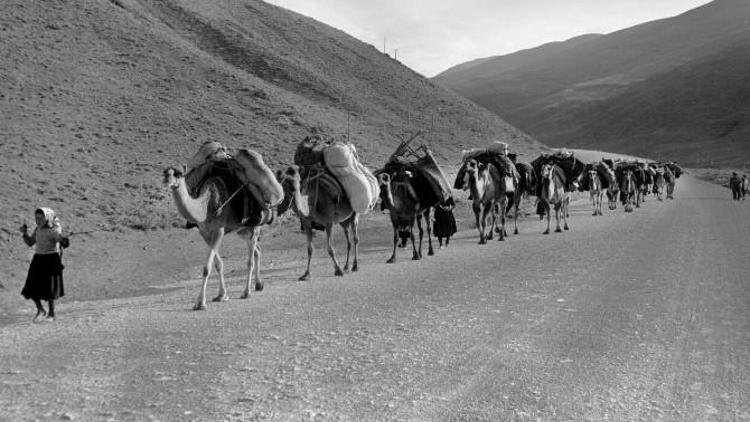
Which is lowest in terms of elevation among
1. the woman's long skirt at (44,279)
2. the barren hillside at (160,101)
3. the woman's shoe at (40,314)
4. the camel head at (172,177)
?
the woman's shoe at (40,314)

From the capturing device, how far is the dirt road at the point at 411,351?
599 cm

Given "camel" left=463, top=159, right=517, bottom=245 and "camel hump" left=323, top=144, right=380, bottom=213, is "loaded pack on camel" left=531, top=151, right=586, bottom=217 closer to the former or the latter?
"camel" left=463, top=159, right=517, bottom=245

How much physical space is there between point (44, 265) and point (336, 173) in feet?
20.0

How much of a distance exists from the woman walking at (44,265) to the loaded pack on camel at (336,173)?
16.8 ft

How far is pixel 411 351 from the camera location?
7.70 meters

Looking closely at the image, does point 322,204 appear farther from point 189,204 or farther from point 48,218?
point 48,218

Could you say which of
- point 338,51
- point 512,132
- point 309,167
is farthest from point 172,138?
point 512,132

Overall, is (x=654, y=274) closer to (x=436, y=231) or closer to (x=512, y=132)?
(x=436, y=231)

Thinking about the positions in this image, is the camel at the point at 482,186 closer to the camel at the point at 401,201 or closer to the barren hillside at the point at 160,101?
the camel at the point at 401,201

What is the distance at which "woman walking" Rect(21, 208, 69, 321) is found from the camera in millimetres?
9883

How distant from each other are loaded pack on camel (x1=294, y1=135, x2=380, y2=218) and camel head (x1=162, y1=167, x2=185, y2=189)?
13.4 feet

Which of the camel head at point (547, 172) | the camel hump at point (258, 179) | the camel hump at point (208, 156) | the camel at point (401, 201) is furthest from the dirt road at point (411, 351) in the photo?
the camel head at point (547, 172)

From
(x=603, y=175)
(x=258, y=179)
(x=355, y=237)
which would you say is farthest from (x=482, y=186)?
(x=603, y=175)

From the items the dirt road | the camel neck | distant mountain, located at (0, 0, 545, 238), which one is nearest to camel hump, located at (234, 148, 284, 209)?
the camel neck
